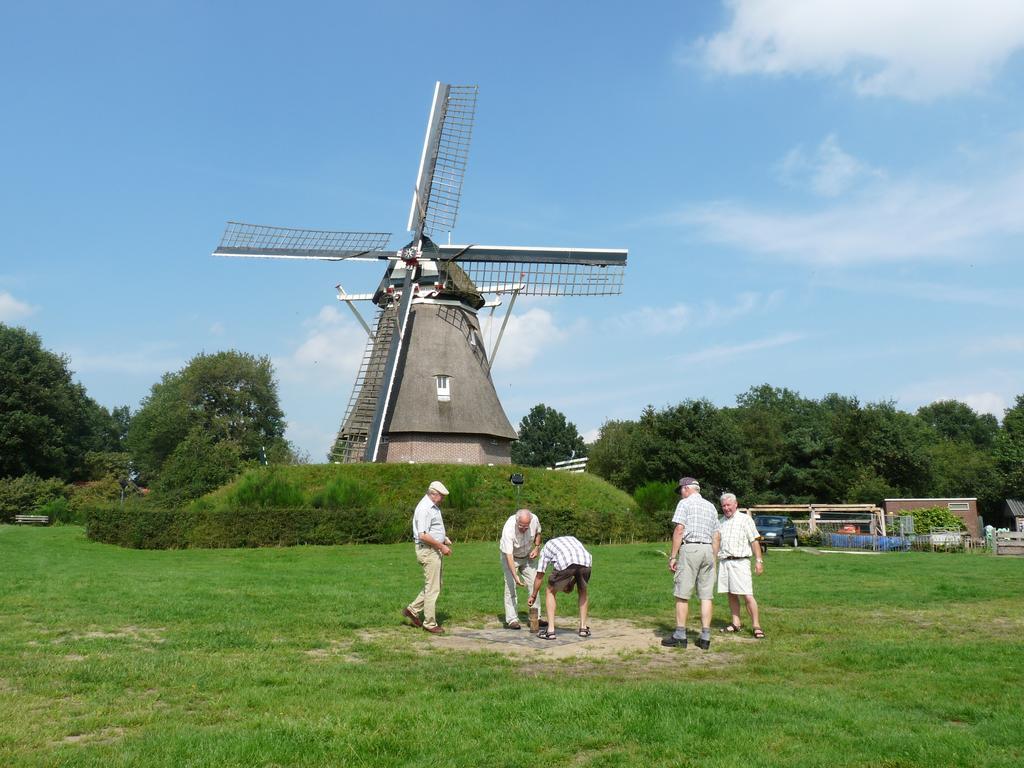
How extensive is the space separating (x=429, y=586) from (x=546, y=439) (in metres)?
81.3

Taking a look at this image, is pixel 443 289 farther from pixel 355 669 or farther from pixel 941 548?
pixel 355 669

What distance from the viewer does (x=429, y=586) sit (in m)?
10.3

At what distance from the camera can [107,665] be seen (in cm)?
742

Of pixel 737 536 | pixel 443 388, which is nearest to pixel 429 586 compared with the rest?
pixel 737 536

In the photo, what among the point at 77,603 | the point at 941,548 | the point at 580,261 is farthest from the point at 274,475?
the point at 941,548

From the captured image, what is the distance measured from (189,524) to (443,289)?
44.7 feet

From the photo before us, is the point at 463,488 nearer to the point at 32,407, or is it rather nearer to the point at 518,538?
the point at 518,538

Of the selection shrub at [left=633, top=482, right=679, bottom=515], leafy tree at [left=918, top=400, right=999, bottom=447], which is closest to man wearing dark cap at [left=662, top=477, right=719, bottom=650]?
shrub at [left=633, top=482, right=679, bottom=515]

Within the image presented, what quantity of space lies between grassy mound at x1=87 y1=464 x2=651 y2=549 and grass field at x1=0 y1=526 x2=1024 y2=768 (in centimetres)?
1167

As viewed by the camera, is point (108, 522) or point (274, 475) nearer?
point (108, 522)

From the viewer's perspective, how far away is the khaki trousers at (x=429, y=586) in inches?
400

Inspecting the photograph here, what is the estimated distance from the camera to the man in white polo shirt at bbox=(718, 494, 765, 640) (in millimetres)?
10070

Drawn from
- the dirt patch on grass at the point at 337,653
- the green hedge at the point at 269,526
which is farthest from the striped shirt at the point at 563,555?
the green hedge at the point at 269,526

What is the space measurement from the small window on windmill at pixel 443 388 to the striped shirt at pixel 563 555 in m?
23.8
